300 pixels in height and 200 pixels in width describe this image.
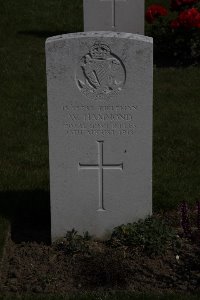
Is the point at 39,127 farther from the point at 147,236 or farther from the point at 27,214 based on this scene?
the point at 147,236

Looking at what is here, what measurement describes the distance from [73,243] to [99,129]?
2.81 feet

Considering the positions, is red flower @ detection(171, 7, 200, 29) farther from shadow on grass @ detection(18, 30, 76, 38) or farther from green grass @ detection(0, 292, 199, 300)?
green grass @ detection(0, 292, 199, 300)

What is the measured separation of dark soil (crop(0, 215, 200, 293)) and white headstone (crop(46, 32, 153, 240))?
240 millimetres

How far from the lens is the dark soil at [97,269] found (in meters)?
5.21

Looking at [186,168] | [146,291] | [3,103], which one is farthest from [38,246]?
[3,103]

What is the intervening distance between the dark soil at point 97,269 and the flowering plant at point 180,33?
238 inches

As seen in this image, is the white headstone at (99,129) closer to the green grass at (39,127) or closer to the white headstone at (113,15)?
the green grass at (39,127)

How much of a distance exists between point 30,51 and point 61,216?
7.03 metres

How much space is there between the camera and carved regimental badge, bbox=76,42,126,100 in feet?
17.9

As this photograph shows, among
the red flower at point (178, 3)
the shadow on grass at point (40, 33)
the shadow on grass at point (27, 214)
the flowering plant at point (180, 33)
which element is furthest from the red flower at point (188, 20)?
the shadow on grass at point (27, 214)

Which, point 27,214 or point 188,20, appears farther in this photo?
point 188,20

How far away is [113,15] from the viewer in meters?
12.1

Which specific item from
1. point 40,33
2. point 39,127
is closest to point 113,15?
point 40,33

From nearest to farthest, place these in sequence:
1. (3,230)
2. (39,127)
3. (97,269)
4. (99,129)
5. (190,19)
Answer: (97,269), (99,129), (3,230), (39,127), (190,19)
